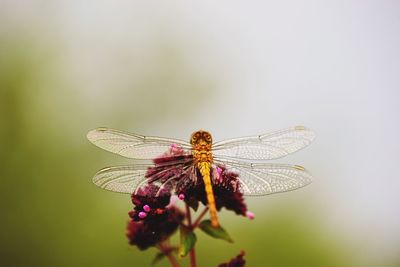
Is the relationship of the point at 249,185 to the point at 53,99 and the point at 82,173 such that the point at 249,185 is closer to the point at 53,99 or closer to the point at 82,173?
the point at 82,173

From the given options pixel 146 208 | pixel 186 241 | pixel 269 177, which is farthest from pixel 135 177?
pixel 269 177

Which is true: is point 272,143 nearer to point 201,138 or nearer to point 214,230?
point 201,138

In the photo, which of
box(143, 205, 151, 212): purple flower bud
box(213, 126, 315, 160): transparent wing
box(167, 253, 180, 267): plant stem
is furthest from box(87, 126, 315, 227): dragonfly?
box(167, 253, 180, 267): plant stem

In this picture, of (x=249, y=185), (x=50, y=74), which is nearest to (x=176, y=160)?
(x=249, y=185)

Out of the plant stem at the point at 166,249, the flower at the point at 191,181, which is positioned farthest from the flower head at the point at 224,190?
the plant stem at the point at 166,249

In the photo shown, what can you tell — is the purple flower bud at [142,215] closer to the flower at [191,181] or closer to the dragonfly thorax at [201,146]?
the flower at [191,181]
